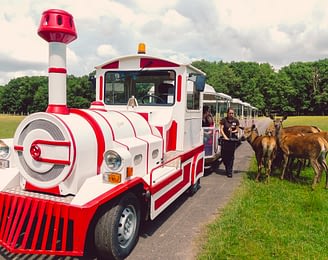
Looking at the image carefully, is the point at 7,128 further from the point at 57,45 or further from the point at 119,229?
the point at 119,229

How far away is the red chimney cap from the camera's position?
3.80 m

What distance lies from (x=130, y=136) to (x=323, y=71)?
81330 millimetres

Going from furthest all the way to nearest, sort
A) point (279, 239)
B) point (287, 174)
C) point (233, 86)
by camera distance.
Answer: point (233, 86), point (287, 174), point (279, 239)

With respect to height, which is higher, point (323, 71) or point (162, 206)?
point (323, 71)

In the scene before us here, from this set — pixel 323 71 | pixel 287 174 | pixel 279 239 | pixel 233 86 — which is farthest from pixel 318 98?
pixel 279 239

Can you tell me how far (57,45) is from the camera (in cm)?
393

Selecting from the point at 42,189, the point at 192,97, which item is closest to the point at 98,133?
the point at 42,189

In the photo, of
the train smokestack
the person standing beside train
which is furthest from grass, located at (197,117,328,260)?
the train smokestack

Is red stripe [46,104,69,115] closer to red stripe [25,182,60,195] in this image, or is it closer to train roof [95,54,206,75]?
red stripe [25,182,60,195]

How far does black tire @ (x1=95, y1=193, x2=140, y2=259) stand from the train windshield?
248cm

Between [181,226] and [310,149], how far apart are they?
434 centimetres

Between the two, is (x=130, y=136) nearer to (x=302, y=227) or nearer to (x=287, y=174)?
(x=302, y=227)

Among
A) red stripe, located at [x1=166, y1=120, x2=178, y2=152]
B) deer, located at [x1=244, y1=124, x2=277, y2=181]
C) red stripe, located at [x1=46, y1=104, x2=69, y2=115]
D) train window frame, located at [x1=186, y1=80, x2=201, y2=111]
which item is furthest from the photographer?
deer, located at [x1=244, y1=124, x2=277, y2=181]

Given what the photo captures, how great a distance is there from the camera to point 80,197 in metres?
3.51
